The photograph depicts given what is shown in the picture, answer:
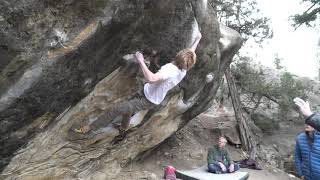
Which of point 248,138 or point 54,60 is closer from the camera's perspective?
point 54,60

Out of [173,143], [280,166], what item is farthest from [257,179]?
[280,166]

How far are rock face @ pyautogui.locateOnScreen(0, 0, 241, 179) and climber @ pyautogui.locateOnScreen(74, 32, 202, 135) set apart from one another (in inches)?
10.7

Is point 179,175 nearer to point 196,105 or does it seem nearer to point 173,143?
point 196,105

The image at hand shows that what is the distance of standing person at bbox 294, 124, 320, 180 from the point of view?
900 cm

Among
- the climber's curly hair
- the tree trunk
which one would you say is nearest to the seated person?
the climber's curly hair

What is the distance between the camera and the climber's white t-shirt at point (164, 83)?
7.65 metres

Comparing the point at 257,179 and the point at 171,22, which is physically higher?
the point at 171,22

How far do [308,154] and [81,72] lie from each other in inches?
198

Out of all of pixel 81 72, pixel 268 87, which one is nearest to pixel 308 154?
pixel 81 72

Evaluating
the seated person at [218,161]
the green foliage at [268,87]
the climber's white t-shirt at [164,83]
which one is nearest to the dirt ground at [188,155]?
the seated person at [218,161]

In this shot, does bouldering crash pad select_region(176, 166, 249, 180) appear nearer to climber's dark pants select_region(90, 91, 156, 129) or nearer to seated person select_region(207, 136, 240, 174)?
seated person select_region(207, 136, 240, 174)

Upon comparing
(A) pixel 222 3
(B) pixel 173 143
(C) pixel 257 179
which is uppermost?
(A) pixel 222 3

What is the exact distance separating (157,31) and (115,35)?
140cm

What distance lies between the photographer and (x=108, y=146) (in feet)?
36.2
